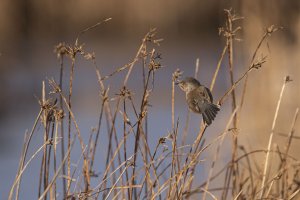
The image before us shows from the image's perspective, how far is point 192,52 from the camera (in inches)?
561

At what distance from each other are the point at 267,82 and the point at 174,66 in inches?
313

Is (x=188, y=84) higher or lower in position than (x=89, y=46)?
lower

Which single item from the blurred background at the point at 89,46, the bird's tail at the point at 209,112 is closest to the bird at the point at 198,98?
the bird's tail at the point at 209,112

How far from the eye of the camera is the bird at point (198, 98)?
9.57 ft

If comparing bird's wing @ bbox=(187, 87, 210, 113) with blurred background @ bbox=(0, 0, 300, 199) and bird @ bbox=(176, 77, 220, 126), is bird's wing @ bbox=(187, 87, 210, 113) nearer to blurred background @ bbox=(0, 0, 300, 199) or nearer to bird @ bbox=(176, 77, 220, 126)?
bird @ bbox=(176, 77, 220, 126)

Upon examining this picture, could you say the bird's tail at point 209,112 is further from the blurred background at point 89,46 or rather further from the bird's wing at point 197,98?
the blurred background at point 89,46

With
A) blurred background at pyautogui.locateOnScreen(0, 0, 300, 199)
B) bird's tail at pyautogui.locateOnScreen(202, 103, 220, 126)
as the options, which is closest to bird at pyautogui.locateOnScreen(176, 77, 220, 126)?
bird's tail at pyautogui.locateOnScreen(202, 103, 220, 126)

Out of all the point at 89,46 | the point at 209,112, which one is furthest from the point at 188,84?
the point at 89,46

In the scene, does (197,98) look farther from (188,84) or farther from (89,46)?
(89,46)

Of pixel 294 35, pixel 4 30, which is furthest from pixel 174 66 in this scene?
pixel 294 35

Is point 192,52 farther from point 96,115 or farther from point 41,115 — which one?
point 41,115

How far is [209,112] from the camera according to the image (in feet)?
9.44

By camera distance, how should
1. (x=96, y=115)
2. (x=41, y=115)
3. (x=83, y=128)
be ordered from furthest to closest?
(x=96, y=115), (x=83, y=128), (x=41, y=115)

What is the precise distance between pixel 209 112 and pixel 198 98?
0.19m
